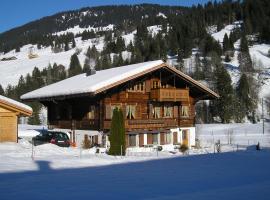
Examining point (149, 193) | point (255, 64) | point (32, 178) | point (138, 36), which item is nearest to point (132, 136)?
point (32, 178)

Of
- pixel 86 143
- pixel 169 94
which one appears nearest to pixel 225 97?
pixel 169 94

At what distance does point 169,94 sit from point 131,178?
2119 centimetres

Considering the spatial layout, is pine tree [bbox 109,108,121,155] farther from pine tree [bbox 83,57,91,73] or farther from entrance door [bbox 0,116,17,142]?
pine tree [bbox 83,57,91,73]

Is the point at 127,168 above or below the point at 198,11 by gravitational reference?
below

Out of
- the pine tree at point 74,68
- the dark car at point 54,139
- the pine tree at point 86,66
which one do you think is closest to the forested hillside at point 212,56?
the pine tree at point 74,68

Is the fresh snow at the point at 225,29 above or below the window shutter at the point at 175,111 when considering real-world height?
above

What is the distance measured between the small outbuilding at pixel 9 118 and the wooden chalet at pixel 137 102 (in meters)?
4.65

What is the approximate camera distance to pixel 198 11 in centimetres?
17038

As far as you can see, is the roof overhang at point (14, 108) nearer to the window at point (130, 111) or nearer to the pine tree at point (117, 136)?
the pine tree at point (117, 136)

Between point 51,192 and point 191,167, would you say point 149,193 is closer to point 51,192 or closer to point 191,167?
point 51,192

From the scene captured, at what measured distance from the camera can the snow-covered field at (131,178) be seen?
12.9 meters

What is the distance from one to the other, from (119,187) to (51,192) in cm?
226

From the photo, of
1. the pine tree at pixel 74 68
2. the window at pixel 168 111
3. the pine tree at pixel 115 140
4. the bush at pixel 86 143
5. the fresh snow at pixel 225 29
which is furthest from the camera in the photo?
the fresh snow at pixel 225 29

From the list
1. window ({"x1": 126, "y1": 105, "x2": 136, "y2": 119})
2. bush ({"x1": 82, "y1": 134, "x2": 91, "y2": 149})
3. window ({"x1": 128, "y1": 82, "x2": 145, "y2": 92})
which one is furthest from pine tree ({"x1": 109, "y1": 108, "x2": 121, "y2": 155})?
window ({"x1": 128, "y1": 82, "x2": 145, "y2": 92})
